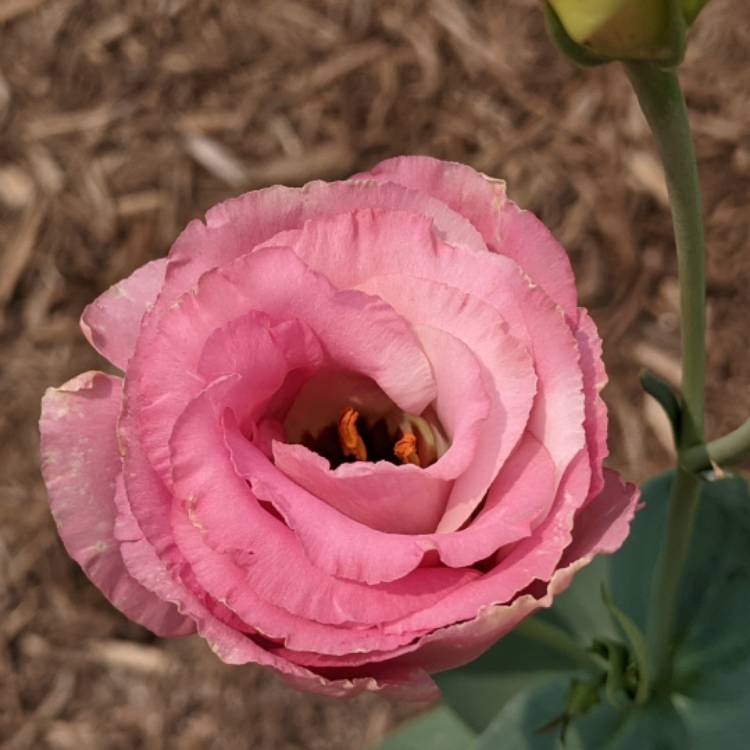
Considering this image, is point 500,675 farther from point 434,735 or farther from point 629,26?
point 629,26

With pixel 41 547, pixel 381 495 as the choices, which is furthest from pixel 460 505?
pixel 41 547

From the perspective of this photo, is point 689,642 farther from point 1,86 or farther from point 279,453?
point 1,86

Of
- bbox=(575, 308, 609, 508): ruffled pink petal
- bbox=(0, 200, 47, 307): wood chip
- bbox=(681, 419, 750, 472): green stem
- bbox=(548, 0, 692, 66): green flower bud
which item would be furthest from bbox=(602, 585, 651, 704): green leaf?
bbox=(0, 200, 47, 307): wood chip

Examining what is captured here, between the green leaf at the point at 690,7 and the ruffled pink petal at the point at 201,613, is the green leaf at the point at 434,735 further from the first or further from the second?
the green leaf at the point at 690,7

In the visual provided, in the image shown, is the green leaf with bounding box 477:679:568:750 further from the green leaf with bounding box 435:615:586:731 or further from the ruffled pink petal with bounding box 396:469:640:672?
the ruffled pink petal with bounding box 396:469:640:672

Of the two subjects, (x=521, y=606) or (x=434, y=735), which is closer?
(x=521, y=606)

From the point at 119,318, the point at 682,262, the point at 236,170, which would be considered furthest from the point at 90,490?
the point at 236,170
